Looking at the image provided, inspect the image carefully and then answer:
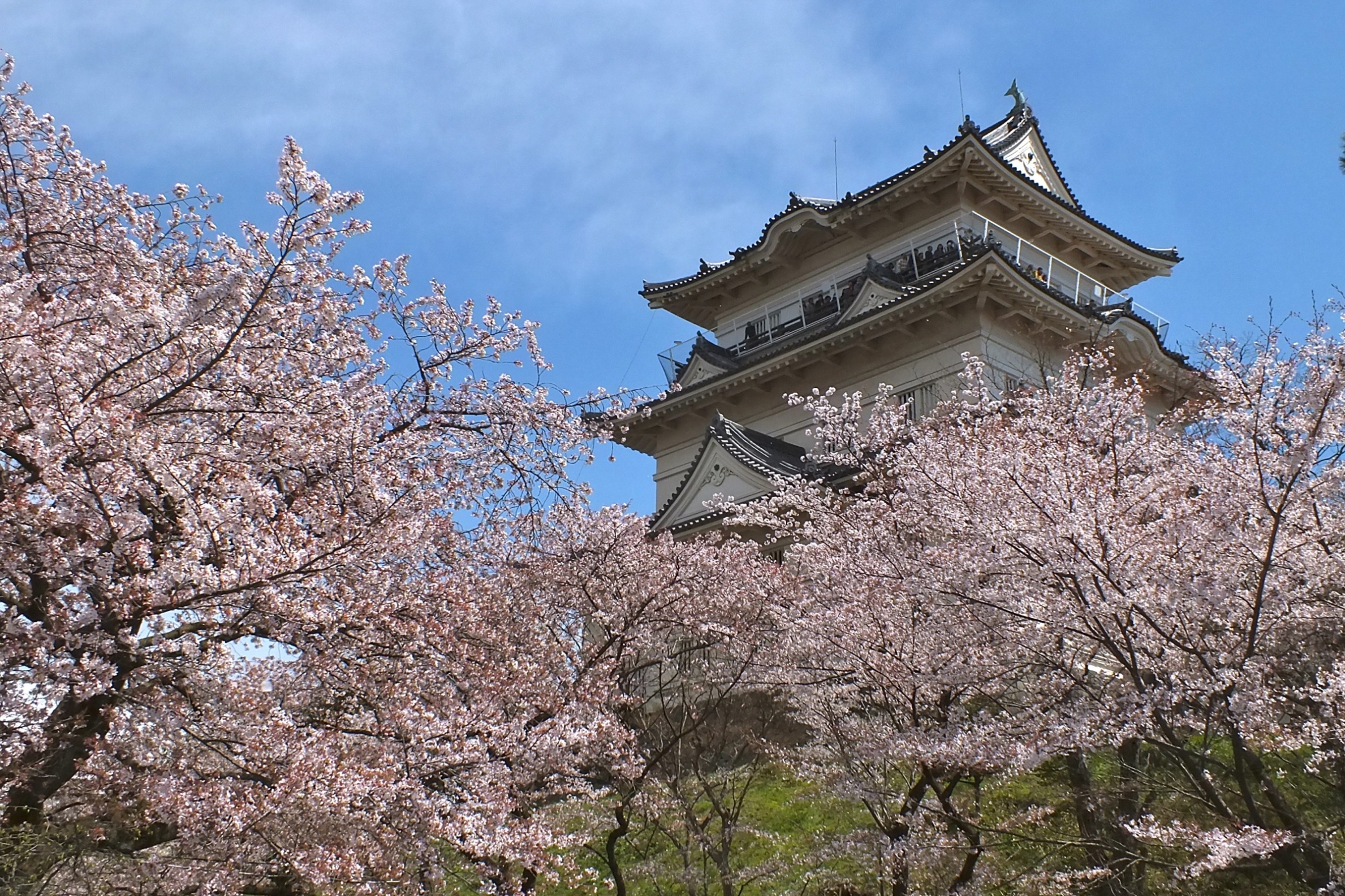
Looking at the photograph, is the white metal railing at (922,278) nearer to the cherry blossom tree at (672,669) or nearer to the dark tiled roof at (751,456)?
the dark tiled roof at (751,456)

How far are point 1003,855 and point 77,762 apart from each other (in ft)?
25.4

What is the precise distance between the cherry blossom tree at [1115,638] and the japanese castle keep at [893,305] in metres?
8.64

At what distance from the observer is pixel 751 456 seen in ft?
62.8

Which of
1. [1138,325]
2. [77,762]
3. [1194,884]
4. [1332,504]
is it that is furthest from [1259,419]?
[1138,325]

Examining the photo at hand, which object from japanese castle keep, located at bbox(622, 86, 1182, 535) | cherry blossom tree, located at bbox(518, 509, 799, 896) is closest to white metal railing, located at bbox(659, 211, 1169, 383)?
japanese castle keep, located at bbox(622, 86, 1182, 535)

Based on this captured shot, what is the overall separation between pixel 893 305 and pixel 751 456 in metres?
4.36

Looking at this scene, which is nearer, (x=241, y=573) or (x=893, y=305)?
(x=241, y=573)

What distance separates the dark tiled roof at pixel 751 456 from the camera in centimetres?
1830

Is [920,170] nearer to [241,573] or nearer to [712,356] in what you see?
[712,356]

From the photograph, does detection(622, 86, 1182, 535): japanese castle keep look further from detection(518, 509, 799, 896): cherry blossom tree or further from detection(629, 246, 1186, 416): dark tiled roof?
detection(518, 509, 799, 896): cherry blossom tree

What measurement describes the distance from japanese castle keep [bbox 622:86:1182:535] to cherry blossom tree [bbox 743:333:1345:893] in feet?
28.3

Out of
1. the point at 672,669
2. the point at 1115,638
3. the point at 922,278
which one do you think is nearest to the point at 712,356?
the point at 922,278

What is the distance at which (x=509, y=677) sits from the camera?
7.67 m

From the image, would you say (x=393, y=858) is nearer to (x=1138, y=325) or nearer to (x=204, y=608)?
(x=204, y=608)
